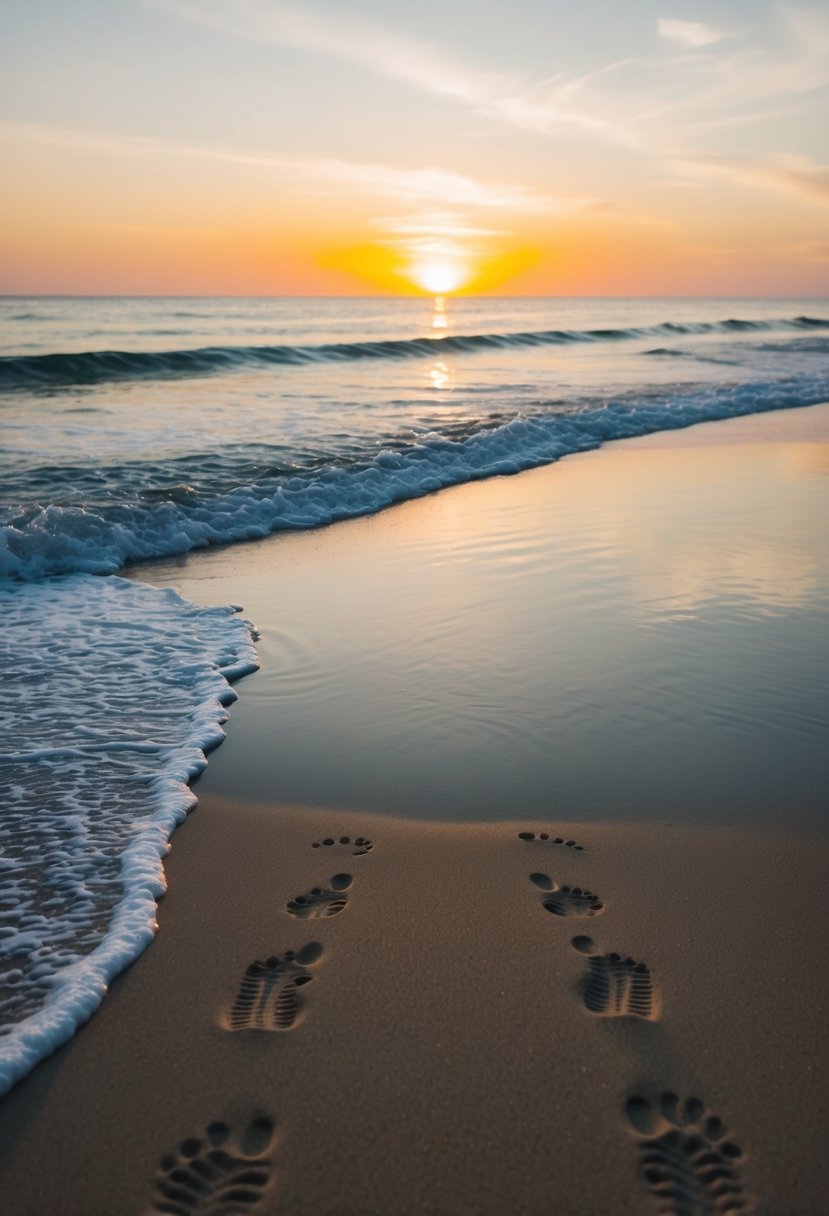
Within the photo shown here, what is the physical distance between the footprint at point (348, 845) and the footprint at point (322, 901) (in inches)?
6.4

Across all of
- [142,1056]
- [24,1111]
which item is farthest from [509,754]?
[24,1111]

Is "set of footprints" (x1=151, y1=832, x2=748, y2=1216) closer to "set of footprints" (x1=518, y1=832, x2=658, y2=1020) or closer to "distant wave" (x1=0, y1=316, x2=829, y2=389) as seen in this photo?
"set of footprints" (x1=518, y1=832, x2=658, y2=1020)

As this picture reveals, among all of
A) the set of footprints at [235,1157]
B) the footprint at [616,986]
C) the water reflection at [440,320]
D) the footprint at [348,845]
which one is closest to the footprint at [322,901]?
the footprint at [348,845]

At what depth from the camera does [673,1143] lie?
2.09m

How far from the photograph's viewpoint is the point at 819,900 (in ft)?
9.64

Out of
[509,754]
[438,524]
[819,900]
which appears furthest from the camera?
[438,524]

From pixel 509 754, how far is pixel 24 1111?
2252 mm

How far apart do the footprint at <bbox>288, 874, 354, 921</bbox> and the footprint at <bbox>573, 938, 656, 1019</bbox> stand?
79cm

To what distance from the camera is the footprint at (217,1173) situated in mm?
1962

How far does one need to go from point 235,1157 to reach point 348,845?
4.36 ft

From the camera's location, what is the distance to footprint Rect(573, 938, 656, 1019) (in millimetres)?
2492

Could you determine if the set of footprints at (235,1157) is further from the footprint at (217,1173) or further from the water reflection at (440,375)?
the water reflection at (440,375)

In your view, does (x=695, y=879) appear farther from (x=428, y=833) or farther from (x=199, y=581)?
(x=199, y=581)

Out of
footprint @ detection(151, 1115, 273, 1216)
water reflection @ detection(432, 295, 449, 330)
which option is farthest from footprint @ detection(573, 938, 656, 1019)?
water reflection @ detection(432, 295, 449, 330)
